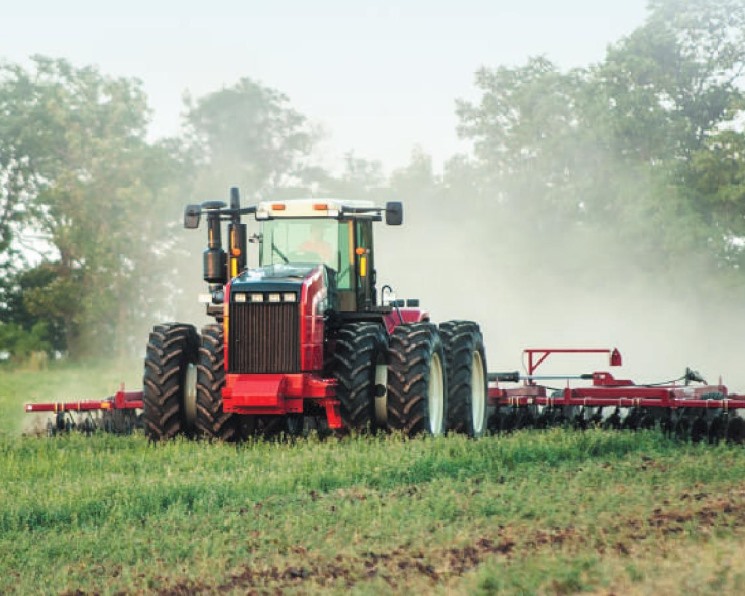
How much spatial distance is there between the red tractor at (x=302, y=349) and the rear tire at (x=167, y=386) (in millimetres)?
12

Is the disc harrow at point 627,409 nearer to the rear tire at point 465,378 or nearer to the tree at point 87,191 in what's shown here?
the rear tire at point 465,378

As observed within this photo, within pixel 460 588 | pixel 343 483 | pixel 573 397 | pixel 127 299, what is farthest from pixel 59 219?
pixel 460 588

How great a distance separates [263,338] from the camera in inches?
686

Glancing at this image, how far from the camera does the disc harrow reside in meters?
18.7

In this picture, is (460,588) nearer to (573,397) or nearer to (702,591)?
(702,591)

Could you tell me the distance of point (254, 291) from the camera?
17.4 meters

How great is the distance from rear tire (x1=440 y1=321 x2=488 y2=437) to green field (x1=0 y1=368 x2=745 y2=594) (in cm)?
183

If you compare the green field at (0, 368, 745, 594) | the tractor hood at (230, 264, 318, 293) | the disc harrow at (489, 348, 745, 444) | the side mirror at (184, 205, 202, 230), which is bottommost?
the green field at (0, 368, 745, 594)

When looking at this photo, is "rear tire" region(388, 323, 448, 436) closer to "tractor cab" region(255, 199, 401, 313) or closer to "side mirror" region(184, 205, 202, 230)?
"tractor cab" region(255, 199, 401, 313)

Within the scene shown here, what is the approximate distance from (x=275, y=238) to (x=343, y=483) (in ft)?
17.4

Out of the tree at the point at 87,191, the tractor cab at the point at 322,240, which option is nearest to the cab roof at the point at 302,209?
the tractor cab at the point at 322,240

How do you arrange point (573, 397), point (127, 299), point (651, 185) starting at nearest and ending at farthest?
Result: point (573, 397) → point (651, 185) → point (127, 299)

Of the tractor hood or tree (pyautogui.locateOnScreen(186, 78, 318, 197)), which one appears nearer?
the tractor hood

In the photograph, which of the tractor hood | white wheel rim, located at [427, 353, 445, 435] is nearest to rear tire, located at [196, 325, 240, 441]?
the tractor hood
